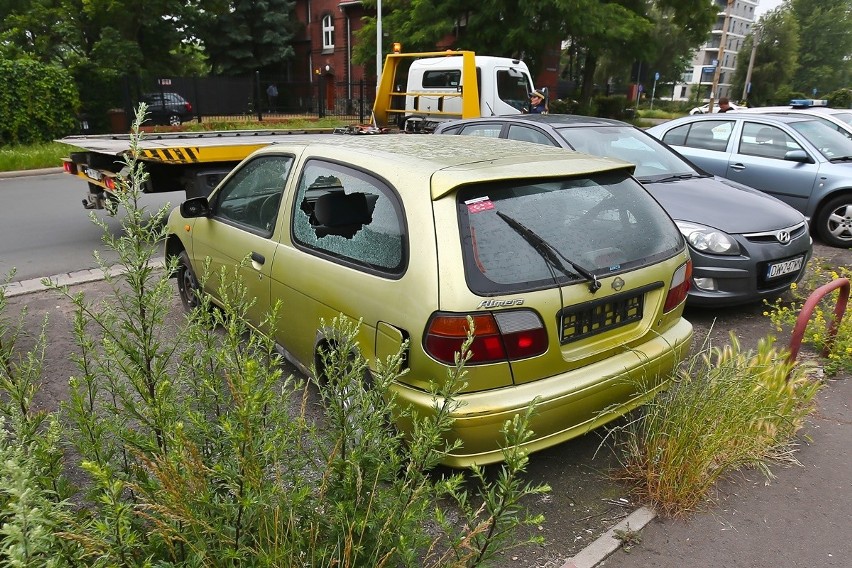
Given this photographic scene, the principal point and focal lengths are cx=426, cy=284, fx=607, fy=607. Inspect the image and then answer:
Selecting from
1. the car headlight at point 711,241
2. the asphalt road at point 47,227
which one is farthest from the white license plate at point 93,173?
the car headlight at point 711,241

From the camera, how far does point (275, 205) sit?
3.85 m

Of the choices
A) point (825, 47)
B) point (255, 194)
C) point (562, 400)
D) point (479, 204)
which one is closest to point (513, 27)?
point (255, 194)

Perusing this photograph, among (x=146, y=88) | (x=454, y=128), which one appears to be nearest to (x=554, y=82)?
(x=146, y=88)

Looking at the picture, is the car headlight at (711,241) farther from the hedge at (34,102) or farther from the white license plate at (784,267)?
the hedge at (34,102)

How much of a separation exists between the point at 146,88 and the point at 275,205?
885 inches

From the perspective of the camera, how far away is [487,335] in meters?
2.68

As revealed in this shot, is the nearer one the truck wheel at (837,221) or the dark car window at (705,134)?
the truck wheel at (837,221)

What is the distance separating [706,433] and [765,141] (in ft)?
23.2

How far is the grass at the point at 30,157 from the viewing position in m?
13.8

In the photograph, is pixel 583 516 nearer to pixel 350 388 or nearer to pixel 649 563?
pixel 649 563

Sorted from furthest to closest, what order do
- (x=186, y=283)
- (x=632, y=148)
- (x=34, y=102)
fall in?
(x=34, y=102) < (x=632, y=148) < (x=186, y=283)

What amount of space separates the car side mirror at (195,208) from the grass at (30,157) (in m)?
10.7

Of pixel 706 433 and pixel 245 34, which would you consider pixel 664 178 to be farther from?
pixel 245 34

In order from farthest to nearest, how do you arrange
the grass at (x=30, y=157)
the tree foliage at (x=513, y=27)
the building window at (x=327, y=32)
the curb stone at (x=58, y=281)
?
the building window at (x=327, y=32)
the tree foliage at (x=513, y=27)
the grass at (x=30, y=157)
the curb stone at (x=58, y=281)
